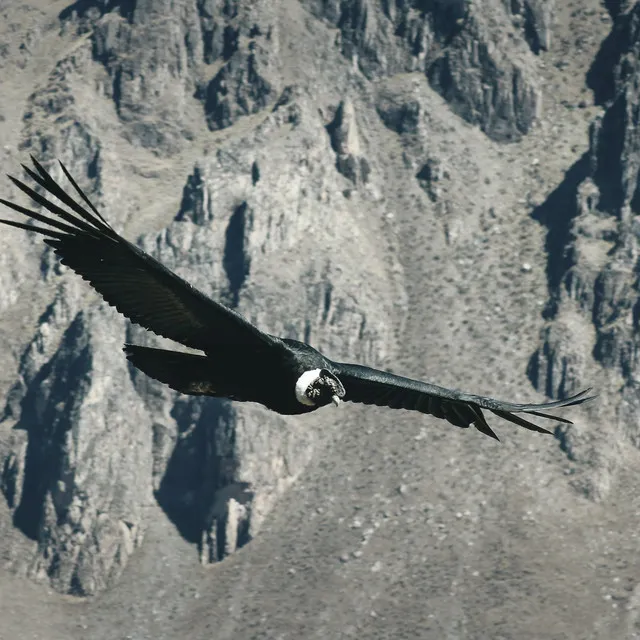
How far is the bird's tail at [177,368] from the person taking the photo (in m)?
33.5

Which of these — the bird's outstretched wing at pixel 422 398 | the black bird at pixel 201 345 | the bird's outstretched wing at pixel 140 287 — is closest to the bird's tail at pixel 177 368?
the black bird at pixel 201 345

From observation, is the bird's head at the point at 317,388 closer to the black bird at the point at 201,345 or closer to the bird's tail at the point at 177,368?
the black bird at the point at 201,345

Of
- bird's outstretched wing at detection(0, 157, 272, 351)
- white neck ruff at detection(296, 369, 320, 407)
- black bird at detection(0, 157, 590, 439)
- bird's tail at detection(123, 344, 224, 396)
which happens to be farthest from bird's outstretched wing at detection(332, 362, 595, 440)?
bird's outstretched wing at detection(0, 157, 272, 351)

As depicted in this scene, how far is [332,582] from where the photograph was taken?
19825cm

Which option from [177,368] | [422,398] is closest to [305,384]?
[177,368]

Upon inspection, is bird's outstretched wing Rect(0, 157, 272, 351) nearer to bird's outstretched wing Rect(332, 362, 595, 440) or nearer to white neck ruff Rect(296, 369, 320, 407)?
white neck ruff Rect(296, 369, 320, 407)

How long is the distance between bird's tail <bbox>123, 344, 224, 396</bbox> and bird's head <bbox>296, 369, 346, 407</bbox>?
1752 millimetres

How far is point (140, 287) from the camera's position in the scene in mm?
32188

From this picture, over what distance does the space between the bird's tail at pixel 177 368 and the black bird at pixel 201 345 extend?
0.07 feet

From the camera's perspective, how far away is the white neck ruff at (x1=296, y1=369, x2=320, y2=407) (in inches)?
1319

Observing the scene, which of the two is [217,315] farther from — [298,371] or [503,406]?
[503,406]

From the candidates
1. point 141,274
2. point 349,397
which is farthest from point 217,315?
point 349,397

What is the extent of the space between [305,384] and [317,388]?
0.84 feet

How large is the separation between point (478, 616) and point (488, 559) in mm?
9746
